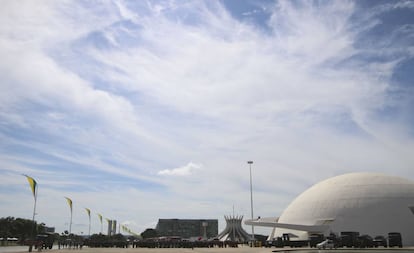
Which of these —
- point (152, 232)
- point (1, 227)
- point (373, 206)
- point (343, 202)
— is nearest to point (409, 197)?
point (373, 206)

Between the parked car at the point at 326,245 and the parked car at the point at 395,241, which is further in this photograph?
the parked car at the point at 395,241

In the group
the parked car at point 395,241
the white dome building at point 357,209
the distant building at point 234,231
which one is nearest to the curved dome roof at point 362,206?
the white dome building at point 357,209

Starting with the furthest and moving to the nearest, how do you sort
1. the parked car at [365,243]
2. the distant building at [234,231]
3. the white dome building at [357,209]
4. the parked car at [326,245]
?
the distant building at [234,231] → the white dome building at [357,209] → the parked car at [365,243] → the parked car at [326,245]

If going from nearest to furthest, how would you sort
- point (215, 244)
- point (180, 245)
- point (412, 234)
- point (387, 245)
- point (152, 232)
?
1. point (387, 245)
2. point (412, 234)
3. point (180, 245)
4. point (215, 244)
5. point (152, 232)

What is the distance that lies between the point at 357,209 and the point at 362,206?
101 cm

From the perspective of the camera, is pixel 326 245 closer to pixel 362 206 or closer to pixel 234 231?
pixel 362 206

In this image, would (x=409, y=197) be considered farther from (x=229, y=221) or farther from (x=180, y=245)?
(x=229, y=221)

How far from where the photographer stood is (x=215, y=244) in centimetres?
7169

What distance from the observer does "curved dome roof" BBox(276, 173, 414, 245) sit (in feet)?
205

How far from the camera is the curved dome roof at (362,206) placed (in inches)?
2454

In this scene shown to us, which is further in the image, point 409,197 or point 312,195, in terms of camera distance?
point 312,195

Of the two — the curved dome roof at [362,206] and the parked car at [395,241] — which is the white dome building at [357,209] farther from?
the parked car at [395,241]

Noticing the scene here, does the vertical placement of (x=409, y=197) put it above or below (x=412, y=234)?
above

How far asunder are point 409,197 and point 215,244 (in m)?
34.7
